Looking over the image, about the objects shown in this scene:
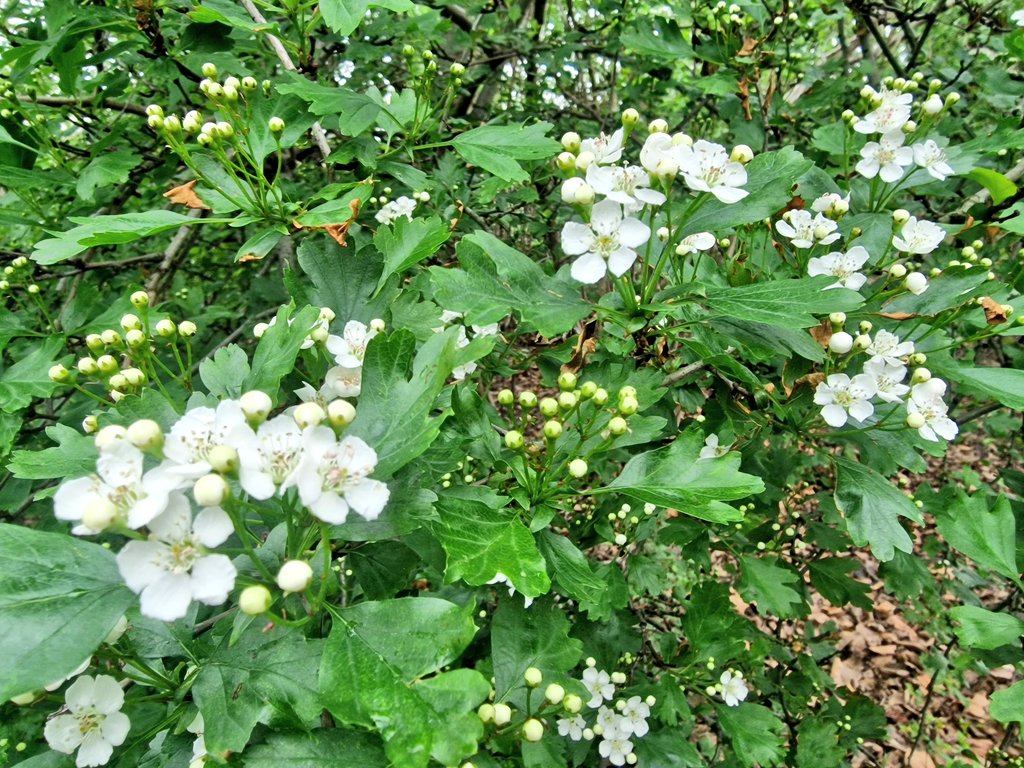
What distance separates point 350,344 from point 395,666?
0.74 meters

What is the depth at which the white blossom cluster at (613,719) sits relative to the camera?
2111mm

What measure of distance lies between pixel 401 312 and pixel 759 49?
6.42 ft

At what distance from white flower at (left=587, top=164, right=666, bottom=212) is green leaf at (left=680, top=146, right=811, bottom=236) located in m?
0.23

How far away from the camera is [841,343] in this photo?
1.65 meters

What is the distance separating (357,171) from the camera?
99.2 inches

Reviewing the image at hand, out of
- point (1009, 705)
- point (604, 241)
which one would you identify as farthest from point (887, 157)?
point (1009, 705)

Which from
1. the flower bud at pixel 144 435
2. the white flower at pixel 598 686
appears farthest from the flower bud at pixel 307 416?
the white flower at pixel 598 686

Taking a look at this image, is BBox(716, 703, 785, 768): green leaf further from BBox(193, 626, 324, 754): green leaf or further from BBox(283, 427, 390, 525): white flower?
BBox(283, 427, 390, 525): white flower

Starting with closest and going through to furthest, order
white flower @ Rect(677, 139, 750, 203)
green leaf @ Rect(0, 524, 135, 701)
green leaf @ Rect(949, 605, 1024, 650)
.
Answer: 1. green leaf @ Rect(0, 524, 135, 701)
2. white flower @ Rect(677, 139, 750, 203)
3. green leaf @ Rect(949, 605, 1024, 650)

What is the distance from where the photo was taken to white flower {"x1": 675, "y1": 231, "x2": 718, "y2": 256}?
179 centimetres

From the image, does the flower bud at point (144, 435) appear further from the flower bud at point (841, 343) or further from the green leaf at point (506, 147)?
the flower bud at point (841, 343)

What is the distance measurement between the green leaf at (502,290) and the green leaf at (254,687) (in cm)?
75

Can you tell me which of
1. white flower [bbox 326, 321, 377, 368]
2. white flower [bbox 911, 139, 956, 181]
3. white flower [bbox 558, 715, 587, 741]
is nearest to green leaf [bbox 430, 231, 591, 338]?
white flower [bbox 326, 321, 377, 368]

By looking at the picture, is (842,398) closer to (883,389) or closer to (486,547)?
(883,389)
